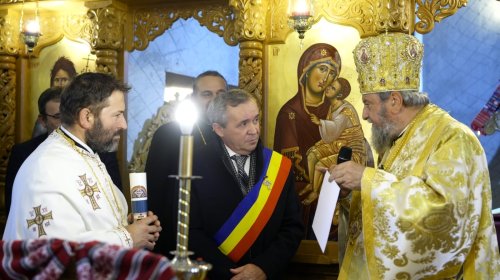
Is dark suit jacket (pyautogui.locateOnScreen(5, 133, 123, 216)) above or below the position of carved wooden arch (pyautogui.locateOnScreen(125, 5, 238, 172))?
below

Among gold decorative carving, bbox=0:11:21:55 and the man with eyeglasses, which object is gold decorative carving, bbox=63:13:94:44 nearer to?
gold decorative carving, bbox=0:11:21:55

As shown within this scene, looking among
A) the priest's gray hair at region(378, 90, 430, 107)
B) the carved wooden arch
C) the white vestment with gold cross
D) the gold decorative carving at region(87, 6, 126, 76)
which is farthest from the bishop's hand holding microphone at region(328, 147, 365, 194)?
the gold decorative carving at region(87, 6, 126, 76)

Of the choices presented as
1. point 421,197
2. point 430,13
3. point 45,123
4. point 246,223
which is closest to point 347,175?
point 421,197

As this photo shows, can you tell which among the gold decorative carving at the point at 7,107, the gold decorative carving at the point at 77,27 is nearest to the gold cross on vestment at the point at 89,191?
the gold decorative carving at the point at 77,27

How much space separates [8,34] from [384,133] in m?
3.94

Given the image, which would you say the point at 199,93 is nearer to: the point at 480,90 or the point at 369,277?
the point at 369,277

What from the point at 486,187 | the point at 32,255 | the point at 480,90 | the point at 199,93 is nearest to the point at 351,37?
the point at 199,93

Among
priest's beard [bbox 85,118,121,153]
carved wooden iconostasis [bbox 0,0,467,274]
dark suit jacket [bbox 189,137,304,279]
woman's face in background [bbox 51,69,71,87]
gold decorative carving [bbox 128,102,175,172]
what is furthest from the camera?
woman's face in background [bbox 51,69,71,87]

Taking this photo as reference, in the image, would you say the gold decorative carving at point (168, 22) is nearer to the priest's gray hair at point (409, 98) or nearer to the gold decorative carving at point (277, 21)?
the gold decorative carving at point (277, 21)

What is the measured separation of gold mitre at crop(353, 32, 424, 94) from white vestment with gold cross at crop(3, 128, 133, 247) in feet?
4.32

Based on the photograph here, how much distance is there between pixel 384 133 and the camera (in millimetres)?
3027

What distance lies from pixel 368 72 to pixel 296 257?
1.97m

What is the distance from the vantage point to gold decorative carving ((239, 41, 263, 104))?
15.6ft

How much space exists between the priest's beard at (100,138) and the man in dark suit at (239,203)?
2.47ft
